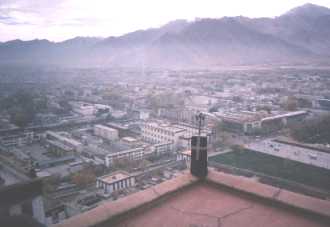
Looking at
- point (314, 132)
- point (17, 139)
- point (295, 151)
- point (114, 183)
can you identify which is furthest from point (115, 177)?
point (314, 132)

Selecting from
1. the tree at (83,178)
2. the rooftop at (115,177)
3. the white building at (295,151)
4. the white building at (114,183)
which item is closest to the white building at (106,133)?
the tree at (83,178)

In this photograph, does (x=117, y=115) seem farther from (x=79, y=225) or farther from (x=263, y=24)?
(x=263, y=24)

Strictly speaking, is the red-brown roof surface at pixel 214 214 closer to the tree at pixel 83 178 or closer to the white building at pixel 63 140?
the tree at pixel 83 178

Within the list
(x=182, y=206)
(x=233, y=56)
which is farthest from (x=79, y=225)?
(x=233, y=56)

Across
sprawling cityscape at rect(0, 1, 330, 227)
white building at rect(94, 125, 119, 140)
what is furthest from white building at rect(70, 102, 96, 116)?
white building at rect(94, 125, 119, 140)

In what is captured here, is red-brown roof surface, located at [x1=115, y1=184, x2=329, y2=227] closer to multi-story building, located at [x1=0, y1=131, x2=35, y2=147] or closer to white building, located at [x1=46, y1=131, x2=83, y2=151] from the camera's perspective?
white building, located at [x1=46, y1=131, x2=83, y2=151]
